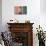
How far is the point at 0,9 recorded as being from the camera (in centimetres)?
595

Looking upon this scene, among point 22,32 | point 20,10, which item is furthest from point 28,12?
point 22,32

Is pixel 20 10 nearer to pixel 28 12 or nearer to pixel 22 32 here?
pixel 28 12

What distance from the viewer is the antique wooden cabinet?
582cm

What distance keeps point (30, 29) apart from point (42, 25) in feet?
2.11

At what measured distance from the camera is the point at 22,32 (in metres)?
5.91

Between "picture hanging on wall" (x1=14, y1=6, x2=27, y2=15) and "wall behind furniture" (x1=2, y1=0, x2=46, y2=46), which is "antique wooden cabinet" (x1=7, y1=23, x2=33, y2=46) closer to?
"wall behind furniture" (x1=2, y1=0, x2=46, y2=46)

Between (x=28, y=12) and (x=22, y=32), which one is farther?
(x=28, y=12)

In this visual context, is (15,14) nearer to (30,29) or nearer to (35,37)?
(30,29)

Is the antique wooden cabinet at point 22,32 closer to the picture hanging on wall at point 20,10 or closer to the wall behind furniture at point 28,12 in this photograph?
the wall behind furniture at point 28,12

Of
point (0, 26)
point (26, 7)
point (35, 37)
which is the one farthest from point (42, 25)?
point (0, 26)

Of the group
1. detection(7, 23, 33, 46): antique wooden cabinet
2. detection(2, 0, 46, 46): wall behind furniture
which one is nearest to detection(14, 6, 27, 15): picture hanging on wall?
detection(2, 0, 46, 46): wall behind furniture

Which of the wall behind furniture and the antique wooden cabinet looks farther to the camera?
the wall behind furniture

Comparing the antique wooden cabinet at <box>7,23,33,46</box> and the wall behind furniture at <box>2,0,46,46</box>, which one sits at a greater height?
the wall behind furniture at <box>2,0,46,46</box>

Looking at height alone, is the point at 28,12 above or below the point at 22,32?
above
